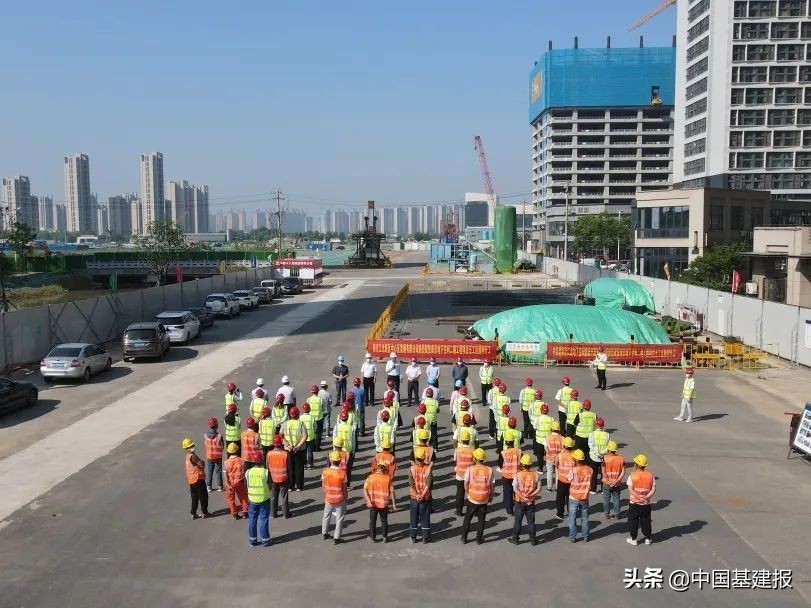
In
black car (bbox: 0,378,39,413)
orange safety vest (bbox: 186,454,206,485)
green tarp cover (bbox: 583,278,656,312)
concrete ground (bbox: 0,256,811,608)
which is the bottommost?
concrete ground (bbox: 0,256,811,608)

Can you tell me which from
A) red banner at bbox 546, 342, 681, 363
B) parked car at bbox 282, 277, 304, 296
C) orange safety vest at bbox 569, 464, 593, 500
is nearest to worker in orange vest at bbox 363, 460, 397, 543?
orange safety vest at bbox 569, 464, 593, 500

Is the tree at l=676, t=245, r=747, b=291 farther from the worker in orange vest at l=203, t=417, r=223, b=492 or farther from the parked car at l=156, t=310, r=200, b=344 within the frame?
the worker in orange vest at l=203, t=417, r=223, b=492

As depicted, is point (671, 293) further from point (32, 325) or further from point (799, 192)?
point (799, 192)

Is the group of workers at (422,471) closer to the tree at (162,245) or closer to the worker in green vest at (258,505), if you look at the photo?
the worker in green vest at (258,505)

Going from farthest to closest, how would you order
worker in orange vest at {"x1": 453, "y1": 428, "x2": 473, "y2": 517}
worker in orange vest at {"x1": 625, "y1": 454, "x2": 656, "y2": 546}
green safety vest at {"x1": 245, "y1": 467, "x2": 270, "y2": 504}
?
1. worker in orange vest at {"x1": 453, "y1": 428, "x2": 473, "y2": 517}
2. worker in orange vest at {"x1": 625, "y1": 454, "x2": 656, "y2": 546}
3. green safety vest at {"x1": 245, "y1": 467, "x2": 270, "y2": 504}

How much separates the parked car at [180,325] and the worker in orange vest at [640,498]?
26.0 meters

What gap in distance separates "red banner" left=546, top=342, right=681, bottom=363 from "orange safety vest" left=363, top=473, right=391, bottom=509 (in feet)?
59.3

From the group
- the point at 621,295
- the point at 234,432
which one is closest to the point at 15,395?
the point at 234,432

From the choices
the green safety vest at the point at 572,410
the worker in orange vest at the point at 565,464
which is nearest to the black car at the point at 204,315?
the green safety vest at the point at 572,410

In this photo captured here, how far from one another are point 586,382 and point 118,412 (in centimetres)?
1551

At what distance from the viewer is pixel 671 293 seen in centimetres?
4247

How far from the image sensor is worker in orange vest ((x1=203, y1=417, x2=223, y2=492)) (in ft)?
44.9

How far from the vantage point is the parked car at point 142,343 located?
94.7 ft

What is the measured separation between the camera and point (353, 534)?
1215 cm
